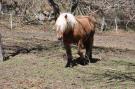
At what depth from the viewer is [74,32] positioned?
1240cm

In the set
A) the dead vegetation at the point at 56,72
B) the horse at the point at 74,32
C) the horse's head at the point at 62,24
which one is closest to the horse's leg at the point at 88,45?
the horse at the point at 74,32

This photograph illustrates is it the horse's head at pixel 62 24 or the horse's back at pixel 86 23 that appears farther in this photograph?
the horse's back at pixel 86 23

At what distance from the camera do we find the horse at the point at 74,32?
11.7 m

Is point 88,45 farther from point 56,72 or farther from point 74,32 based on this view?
point 56,72

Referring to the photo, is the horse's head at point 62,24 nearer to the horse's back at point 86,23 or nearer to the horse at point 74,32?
the horse at point 74,32

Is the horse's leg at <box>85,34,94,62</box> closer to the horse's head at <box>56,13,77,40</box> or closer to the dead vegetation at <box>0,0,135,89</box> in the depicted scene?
the dead vegetation at <box>0,0,135,89</box>

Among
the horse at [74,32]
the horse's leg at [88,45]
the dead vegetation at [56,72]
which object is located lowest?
the dead vegetation at [56,72]

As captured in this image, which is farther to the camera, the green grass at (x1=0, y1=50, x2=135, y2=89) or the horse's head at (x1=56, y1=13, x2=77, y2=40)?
the horse's head at (x1=56, y1=13, x2=77, y2=40)

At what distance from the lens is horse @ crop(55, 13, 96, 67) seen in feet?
38.5

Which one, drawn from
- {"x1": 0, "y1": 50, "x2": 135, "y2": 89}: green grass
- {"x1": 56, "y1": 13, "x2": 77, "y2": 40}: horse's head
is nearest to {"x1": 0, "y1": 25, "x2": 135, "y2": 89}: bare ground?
{"x1": 0, "y1": 50, "x2": 135, "y2": 89}: green grass

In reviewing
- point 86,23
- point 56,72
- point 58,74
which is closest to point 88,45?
point 86,23

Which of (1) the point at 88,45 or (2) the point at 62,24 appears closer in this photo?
(2) the point at 62,24

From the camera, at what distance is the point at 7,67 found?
11.9m

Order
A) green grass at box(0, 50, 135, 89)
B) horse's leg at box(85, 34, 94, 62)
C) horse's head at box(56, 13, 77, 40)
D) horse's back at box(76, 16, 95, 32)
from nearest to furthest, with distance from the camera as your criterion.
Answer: green grass at box(0, 50, 135, 89) → horse's head at box(56, 13, 77, 40) → horse's back at box(76, 16, 95, 32) → horse's leg at box(85, 34, 94, 62)
